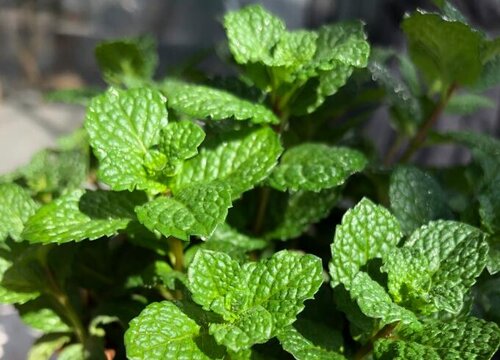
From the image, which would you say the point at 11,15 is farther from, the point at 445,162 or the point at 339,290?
the point at 339,290

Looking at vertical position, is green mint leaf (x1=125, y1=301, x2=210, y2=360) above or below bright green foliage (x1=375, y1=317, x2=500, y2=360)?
below

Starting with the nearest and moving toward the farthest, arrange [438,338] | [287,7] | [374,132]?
1. [438,338]
2. [374,132]
3. [287,7]

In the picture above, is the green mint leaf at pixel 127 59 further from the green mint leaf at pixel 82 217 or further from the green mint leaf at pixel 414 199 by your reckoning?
the green mint leaf at pixel 414 199

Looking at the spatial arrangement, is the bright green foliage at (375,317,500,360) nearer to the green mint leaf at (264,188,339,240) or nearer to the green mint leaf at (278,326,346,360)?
the green mint leaf at (278,326,346,360)

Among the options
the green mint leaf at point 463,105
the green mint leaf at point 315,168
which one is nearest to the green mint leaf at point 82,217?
the green mint leaf at point 315,168

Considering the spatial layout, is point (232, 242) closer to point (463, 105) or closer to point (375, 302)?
point (375, 302)

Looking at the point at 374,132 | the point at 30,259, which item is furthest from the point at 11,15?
the point at 30,259

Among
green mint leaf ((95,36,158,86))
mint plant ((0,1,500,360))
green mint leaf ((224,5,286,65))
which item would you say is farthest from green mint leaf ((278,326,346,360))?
green mint leaf ((95,36,158,86))

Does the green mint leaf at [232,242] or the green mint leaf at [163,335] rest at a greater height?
the green mint leaf at [232,242]
